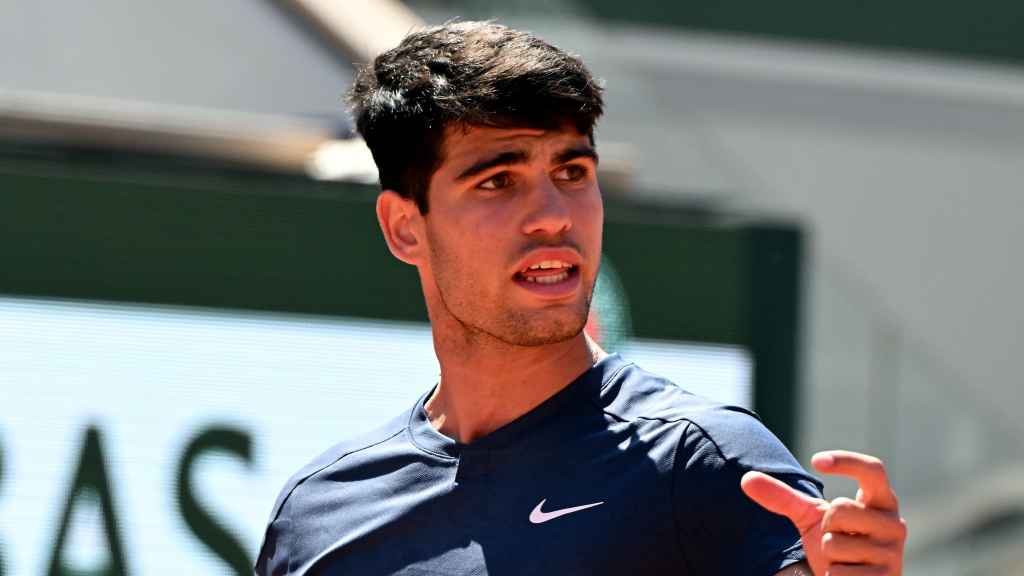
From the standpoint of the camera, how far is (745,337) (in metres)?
4.86

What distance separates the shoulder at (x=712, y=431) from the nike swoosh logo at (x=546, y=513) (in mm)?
136

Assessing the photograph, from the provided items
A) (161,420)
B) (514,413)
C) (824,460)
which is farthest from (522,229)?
(161,420)

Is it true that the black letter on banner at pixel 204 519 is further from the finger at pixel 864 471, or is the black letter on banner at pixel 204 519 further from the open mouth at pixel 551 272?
the finger at pixel 864 471

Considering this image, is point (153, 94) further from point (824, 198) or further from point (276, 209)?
point (824, 198)

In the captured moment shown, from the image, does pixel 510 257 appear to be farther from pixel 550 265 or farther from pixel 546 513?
pixel 546 513

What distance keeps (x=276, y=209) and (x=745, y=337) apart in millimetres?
1428

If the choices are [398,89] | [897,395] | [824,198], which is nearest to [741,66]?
[824,198]

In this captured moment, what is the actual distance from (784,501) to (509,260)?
2.00ft

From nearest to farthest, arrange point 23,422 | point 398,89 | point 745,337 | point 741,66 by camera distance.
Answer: point 398,89 < point 23,422 < point 745,337 < point 741,66

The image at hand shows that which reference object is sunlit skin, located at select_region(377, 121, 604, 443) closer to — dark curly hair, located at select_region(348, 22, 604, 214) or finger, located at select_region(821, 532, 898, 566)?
dark curly hair, located at select_region(348, 22, 604, 214)

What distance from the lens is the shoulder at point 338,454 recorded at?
2.38 m

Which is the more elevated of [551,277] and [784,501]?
[551,277]

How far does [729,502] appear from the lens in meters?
1.91

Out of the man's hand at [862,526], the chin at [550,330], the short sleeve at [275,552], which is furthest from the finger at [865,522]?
the short sleeve at [275,552]
